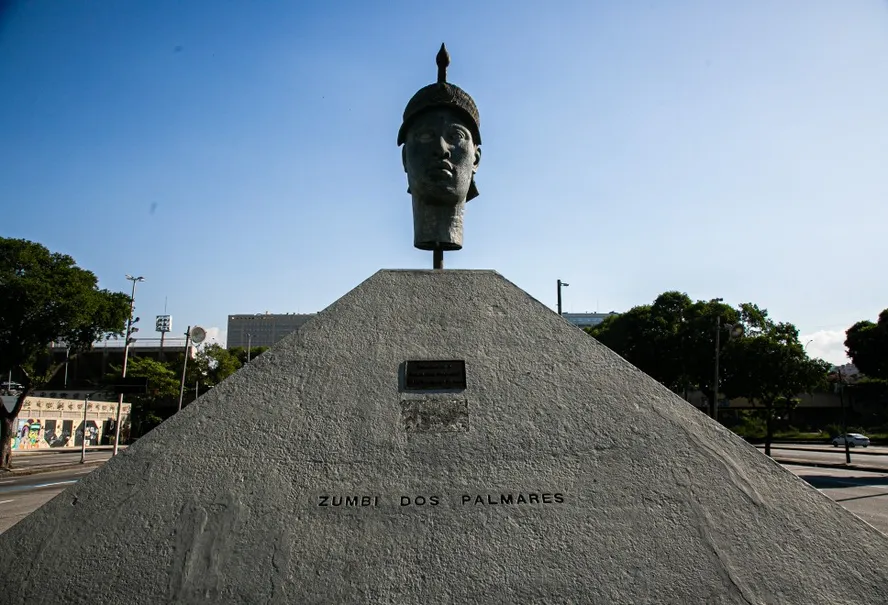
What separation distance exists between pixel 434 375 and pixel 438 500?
936 millimetres

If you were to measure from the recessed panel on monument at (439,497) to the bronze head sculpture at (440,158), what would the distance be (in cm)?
147

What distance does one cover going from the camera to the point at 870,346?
21.6 metres

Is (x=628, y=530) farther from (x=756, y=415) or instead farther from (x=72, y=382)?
(x=72, y=382)

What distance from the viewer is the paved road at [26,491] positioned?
28.9 ft

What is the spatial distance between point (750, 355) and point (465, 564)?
28554mm

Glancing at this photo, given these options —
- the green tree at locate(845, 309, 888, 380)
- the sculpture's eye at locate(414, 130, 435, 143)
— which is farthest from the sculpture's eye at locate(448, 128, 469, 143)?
the green tree at locate(845, 309, 888, 380)

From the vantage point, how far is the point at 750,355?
2808 centimetres

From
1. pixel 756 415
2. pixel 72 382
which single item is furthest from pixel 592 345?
A: pixel 72 382

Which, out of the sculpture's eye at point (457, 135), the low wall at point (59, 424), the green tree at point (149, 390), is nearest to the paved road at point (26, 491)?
the sculpture's eye at point (457, 135)

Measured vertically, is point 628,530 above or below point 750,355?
below

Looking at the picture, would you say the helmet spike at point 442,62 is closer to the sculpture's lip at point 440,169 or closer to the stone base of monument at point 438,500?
the sculpture's lip at point 440,169

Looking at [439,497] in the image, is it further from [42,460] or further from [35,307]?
[42,460]

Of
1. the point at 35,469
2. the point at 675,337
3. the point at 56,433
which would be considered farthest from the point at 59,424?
the point at 675,337

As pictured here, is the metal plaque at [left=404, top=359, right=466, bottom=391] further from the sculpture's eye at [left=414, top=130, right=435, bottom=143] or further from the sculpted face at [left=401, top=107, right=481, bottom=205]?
the sculpture's eye at [left=414, top=130, right=435, bottom=143]
